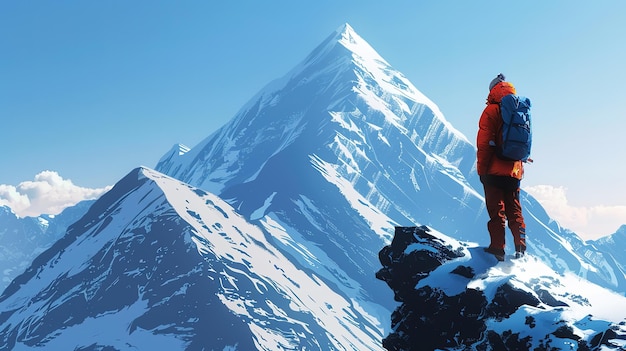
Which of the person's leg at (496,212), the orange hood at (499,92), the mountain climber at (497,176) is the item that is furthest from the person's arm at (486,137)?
the person's leg at (496,212)

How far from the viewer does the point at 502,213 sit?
14188 mm

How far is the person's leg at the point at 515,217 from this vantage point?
1411 centimetres

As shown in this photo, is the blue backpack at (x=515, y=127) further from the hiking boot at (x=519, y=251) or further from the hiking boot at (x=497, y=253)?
the hiking boot at (x=497, y=253)

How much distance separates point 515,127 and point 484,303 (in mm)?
3994

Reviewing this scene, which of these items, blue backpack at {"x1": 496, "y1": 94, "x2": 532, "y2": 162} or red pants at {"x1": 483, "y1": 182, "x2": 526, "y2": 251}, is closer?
blue backpack at {"x1": 496, "y1": 94, "x2": 532, "y2": 162}

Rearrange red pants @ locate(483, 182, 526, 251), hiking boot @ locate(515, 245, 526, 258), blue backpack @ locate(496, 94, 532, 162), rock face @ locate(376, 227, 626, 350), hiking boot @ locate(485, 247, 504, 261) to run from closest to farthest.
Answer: rock face @ locate(376, 227, 626, 350) < blue backpack @ locate(496, 94, 532, 162) < red pants @ locate(483, 182, 526, 251) < hiking boot @ locate(515, 245, 526, 258) < hiking boot @ locate(485, 247, 504, 261)

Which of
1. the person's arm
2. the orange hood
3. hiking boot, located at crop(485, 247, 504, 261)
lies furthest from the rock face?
the orange hood

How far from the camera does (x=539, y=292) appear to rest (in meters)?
13.5

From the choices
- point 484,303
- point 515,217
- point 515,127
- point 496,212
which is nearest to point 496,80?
point 515,127

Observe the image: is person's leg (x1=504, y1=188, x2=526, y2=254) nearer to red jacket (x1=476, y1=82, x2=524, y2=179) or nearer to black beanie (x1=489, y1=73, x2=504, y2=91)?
red jacket (x1=476, y1=82, x2=524, y2=179)

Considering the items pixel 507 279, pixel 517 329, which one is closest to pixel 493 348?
pixel 517 329

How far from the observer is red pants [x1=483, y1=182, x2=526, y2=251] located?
1405 cm

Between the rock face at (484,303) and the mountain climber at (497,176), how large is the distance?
0.72m

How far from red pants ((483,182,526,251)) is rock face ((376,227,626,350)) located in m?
0.61
